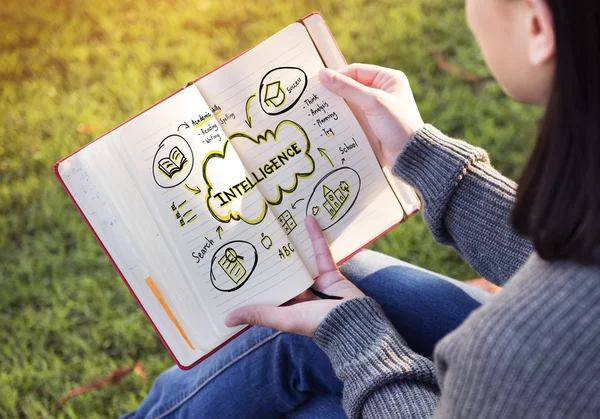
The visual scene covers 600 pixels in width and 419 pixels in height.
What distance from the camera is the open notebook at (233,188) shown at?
874 mm

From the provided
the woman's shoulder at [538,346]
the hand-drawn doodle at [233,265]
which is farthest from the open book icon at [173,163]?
the woman's shoulder at [538,346]

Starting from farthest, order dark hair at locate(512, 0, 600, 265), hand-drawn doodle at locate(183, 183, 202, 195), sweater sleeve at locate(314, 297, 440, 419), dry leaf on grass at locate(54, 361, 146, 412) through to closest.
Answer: dry leaf on grass at locate(54, 361, 146, 412) < hand-drawn doodle at locate(183, 183, 202, 195) < sweater sleeve at locate(314, 297, 440, 419) < dark hair at locate(512, 0, 600, 265)

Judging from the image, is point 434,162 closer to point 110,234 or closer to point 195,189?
point 195,189

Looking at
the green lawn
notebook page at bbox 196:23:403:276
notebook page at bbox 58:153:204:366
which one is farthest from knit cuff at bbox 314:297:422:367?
the green lawn

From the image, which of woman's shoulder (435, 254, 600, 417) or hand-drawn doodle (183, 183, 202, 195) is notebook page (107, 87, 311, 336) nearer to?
hand-drawn doodle (183, 183, 202, 195)

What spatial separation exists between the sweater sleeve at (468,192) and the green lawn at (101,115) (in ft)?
1.98

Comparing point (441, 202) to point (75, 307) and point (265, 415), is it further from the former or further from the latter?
point (75, 307)

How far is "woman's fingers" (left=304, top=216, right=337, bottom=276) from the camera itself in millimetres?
940

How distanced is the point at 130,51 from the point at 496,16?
1.53m

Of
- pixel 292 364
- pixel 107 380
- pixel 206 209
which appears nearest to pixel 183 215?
pixel 206 209

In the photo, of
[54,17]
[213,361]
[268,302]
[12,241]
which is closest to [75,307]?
[12,241]

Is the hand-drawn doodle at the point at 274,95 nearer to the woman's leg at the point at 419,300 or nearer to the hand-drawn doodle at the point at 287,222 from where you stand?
the hand-drawn doodle at the point at 287,222

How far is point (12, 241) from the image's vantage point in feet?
5.45

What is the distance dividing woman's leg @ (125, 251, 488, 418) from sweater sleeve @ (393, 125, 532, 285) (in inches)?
3.8
